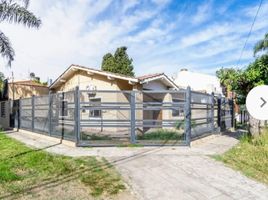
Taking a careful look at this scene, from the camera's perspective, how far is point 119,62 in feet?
118

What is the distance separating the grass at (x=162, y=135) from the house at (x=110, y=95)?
12.3 inches

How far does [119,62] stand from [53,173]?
29.7m

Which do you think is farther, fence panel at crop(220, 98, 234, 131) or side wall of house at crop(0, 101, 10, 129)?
side wall of house at crop(0, 101, 10, 129)

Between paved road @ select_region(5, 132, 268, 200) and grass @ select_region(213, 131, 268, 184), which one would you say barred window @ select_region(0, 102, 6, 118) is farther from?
grass @ select_region(213, 131, 268, 184)

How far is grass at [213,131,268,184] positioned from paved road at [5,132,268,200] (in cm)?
34

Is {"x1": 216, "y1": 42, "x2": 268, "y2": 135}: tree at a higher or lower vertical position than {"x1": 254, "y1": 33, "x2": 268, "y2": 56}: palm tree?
lower

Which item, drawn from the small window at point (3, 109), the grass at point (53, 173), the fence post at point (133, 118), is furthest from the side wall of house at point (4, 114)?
the fence post at point (133, 118)

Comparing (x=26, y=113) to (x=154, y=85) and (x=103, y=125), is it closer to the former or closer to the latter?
(x=103, y=125)

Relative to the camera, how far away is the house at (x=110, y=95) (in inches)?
429

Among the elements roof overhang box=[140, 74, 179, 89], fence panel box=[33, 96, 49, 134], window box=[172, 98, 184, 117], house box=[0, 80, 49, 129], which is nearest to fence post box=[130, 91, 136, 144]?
window box=[172, 98, 184, 117]

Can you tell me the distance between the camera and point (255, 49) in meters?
19.4

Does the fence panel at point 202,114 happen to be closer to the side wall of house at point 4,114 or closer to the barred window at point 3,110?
the side wall of house at point 4,114

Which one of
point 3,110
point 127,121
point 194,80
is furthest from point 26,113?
point 194,80

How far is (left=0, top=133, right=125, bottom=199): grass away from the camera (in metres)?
6.04
